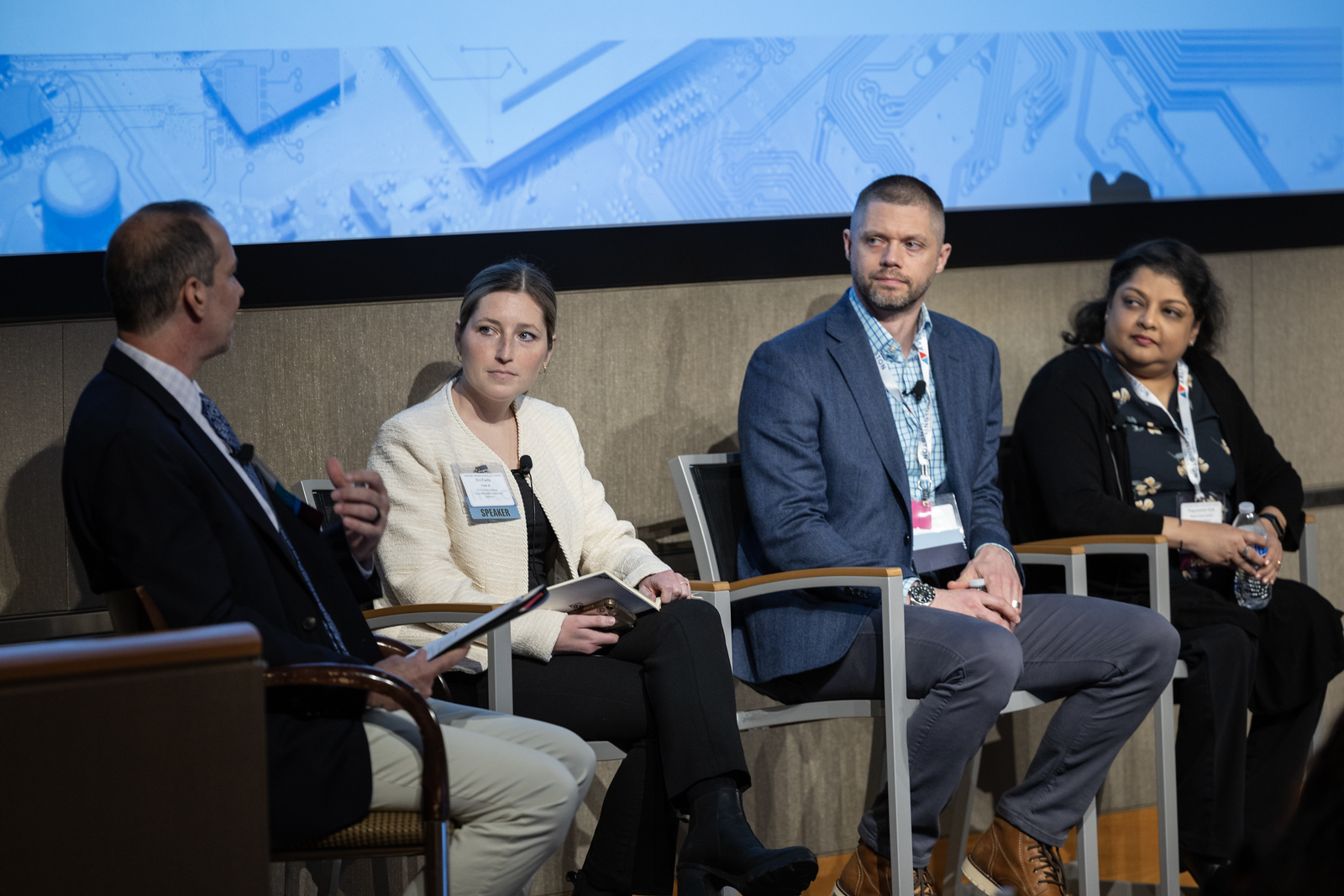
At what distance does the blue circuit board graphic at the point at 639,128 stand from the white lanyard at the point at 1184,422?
645 millimetres

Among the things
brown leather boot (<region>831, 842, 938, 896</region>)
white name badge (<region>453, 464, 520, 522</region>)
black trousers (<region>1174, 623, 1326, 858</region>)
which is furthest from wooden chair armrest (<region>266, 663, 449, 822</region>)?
black trousers (<region>1174, 623, 1326, 858</region>)

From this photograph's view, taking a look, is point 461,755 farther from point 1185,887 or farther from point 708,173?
point 1185,887

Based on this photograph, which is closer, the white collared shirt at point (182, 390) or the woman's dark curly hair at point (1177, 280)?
the white collared shirt at point (182, 390)

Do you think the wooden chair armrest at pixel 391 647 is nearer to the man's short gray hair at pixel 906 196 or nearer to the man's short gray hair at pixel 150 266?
the man's short gray hair at pixel 150 266

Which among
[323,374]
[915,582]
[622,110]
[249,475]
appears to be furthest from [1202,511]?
[249,475]

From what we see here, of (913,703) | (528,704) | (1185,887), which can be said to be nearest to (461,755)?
(528,704)

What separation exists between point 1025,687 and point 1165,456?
90 centimetres

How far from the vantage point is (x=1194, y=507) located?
3.20 meters

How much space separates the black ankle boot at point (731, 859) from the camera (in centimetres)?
204

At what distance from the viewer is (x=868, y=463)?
2770mm

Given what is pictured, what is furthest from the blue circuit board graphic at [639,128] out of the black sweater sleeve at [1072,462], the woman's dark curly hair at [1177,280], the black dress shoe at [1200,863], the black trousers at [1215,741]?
the black dress shoe at [1200,863]

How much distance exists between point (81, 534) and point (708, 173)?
1.98 metres

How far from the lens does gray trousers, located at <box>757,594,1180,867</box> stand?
8.16 ft

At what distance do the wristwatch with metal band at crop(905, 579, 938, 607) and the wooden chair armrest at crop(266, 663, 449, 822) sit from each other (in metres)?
1.30
